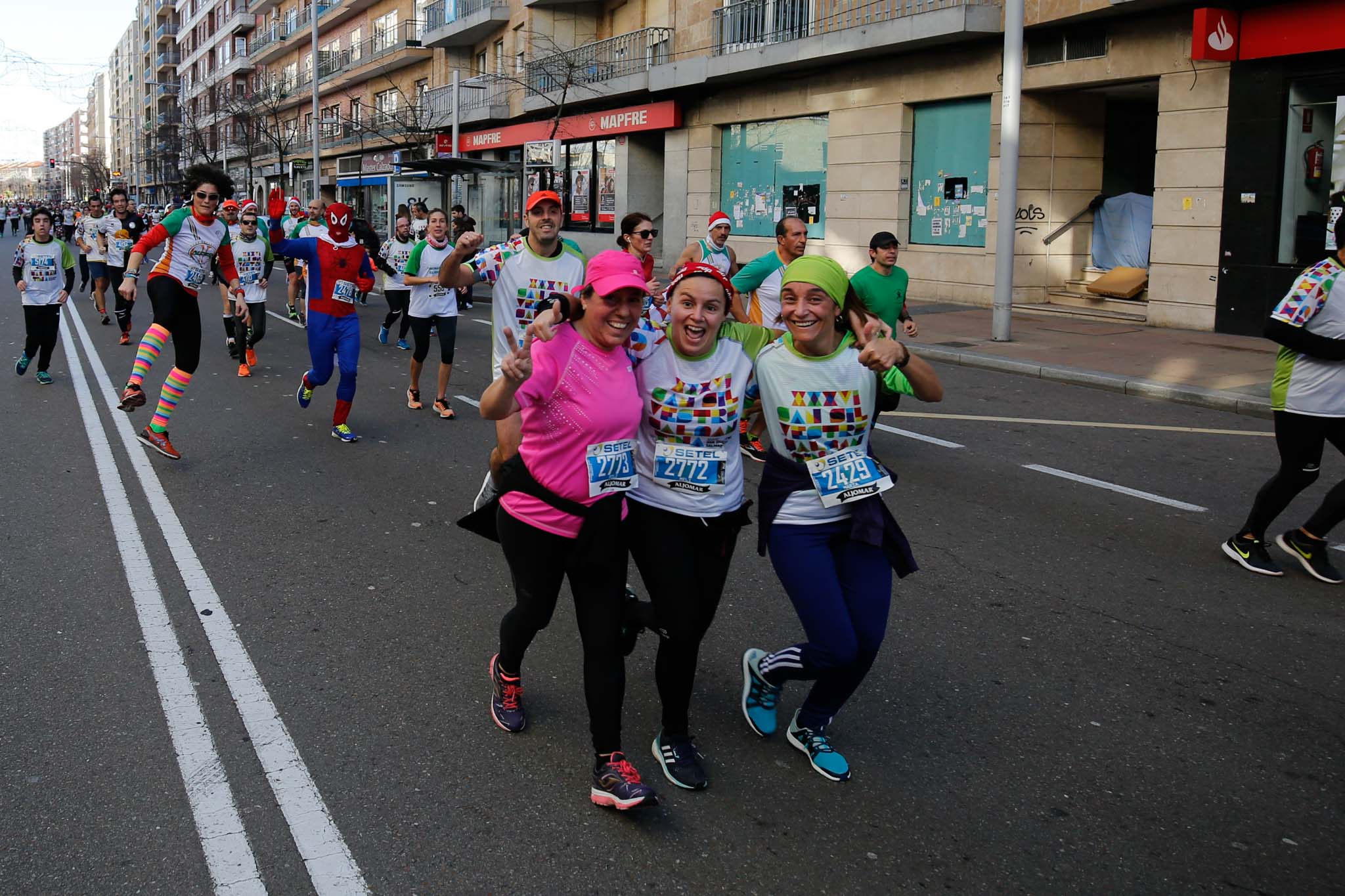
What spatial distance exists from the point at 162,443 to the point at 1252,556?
22.8 feet

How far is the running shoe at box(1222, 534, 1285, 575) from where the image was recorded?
20.3ft

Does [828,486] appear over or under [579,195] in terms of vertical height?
under

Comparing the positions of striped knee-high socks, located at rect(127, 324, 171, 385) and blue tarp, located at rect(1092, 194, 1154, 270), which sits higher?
blue tarp, located at rect(1092, 194, 1154, 270)

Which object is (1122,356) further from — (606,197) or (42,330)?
(606,197)

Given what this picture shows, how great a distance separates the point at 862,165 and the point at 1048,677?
68.0 ft

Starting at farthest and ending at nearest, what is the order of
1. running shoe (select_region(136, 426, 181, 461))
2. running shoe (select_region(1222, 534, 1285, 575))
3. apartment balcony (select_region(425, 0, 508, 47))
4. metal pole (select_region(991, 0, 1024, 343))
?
1. apartment balcony (select_region(425, 0, 508, 47))
2. metal pole (select_region(991, 0, 1024, 343))
3. running shoe (select_region(136, 426, 181, 461))
4. running shoe (select_region(1222, 534, 1285, 575))

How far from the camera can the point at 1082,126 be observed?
21156 mm

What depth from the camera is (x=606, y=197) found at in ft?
115

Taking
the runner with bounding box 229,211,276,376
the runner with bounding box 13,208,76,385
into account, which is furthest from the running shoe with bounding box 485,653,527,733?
the runner with bounding box 13,208,76,385

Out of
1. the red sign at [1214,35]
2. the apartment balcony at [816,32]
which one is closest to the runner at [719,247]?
the red sign at [1214,35]

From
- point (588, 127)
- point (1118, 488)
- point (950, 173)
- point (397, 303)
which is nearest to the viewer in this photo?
point (1118, 488)

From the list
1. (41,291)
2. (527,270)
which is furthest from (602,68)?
(527,270)

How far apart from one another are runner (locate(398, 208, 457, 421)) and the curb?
6.57 metres

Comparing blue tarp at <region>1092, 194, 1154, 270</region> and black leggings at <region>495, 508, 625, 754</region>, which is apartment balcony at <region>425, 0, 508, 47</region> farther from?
black leggings at <region>495, 508, 625, 754</region>
